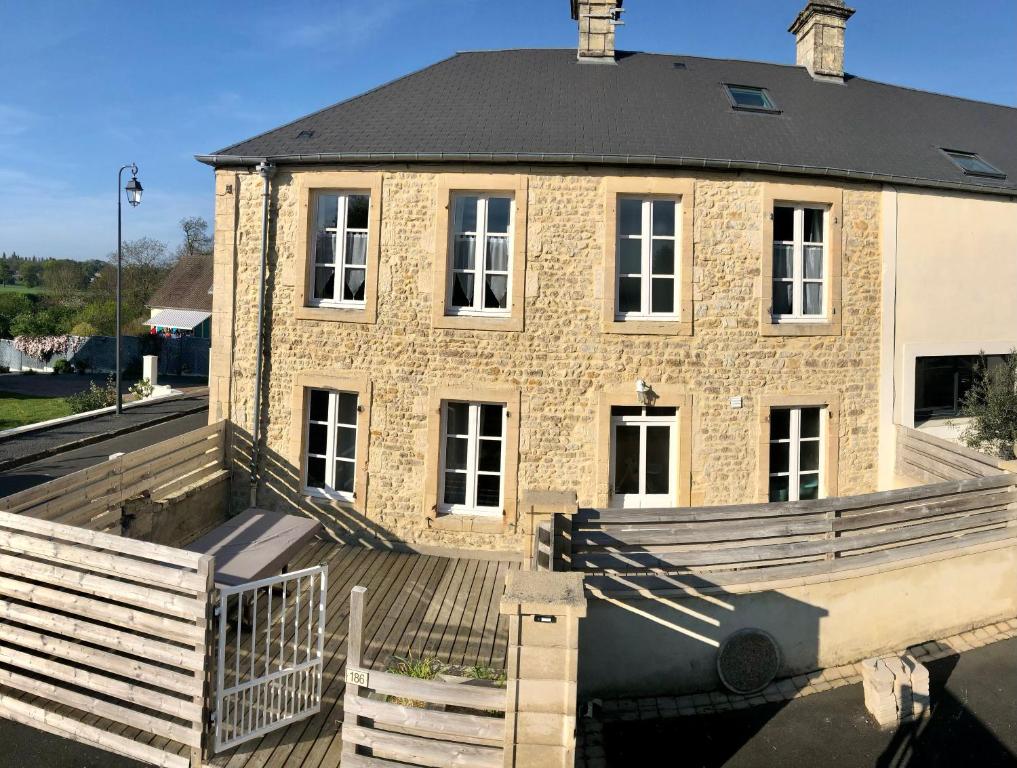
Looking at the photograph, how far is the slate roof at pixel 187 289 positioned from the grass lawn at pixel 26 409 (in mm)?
15584

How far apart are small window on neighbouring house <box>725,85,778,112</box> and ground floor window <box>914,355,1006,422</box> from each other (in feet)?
17.5

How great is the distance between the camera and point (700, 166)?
31.8 feet

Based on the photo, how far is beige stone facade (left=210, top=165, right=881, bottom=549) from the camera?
970cm

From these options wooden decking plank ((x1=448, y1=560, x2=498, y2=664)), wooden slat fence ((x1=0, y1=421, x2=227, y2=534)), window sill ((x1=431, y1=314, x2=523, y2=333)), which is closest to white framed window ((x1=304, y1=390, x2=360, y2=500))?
wooden slat fence ((x1=0, y1=421, x2=227, y2=534))

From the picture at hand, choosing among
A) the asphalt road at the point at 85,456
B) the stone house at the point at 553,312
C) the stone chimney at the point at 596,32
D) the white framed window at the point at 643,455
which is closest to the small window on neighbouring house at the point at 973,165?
the stone house at the point at 553,312

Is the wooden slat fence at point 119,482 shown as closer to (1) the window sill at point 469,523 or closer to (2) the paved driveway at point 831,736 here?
(1) the window sill at point 469,523

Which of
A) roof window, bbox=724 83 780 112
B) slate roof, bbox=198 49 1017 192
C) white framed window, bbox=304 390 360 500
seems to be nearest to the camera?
slate roof, bbox=198 49 1017 192

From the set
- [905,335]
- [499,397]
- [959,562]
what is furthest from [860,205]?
[499,397]

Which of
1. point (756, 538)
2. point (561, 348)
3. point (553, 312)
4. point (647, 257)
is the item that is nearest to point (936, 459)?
point (756, 538)

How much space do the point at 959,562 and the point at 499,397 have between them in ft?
19.7

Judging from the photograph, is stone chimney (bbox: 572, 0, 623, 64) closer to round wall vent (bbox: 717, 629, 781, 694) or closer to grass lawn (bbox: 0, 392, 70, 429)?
round wall vent (bbox: 717, 629, 781, 694)

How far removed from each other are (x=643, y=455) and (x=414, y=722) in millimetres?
6166

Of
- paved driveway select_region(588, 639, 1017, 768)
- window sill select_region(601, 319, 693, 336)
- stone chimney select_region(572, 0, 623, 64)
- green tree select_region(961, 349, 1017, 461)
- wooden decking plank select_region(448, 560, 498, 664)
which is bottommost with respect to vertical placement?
paved driveway select_region(588, 639, 1017, 768)

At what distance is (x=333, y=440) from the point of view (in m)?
10.4
